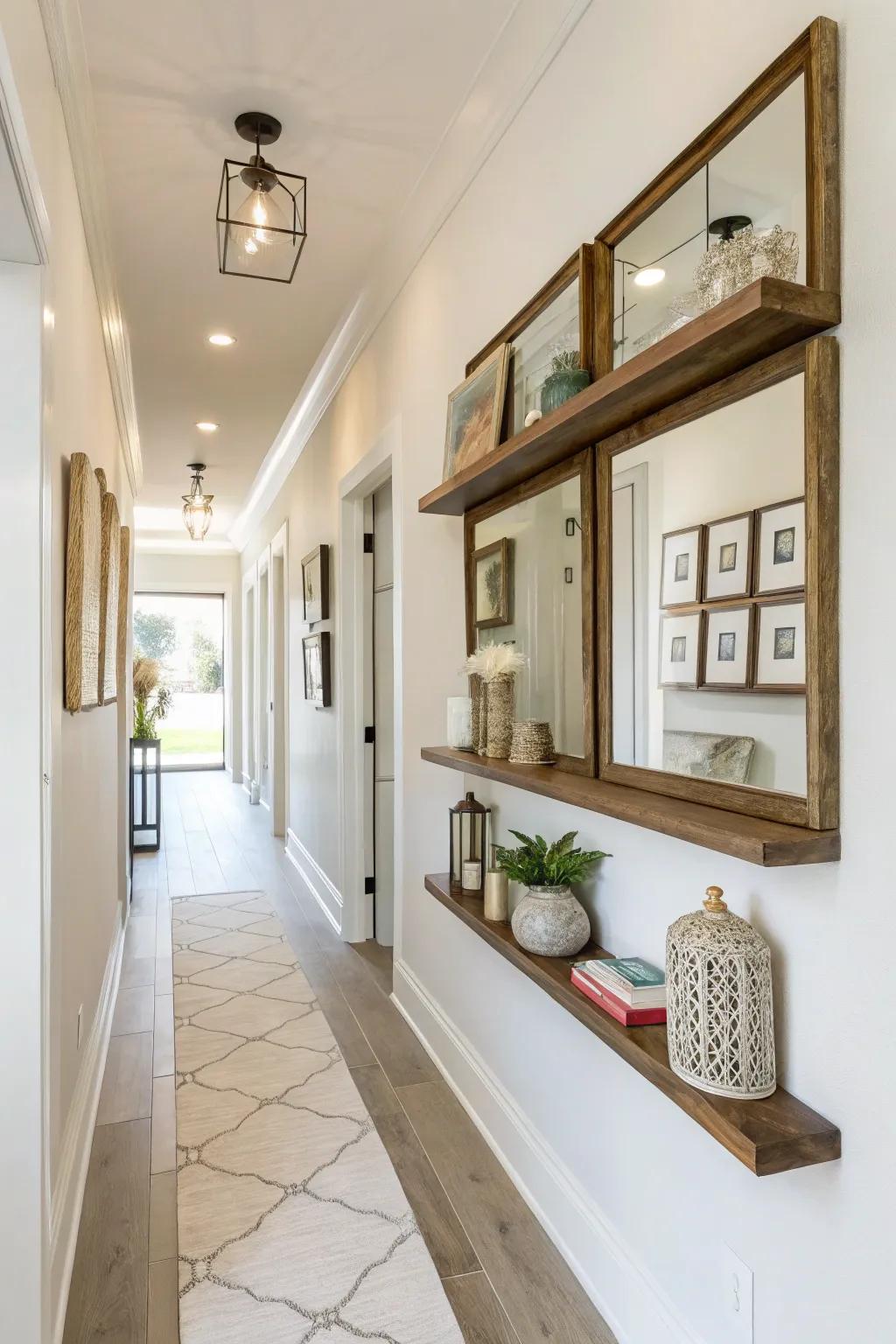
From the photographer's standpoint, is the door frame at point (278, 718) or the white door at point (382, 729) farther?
the door frame at point (278, 718)

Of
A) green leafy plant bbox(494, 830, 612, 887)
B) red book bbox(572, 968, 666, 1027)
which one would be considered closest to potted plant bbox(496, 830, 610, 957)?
green leafy plant bbox(494, 830, 612, 887)

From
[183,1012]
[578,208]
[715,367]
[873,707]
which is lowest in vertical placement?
[183,1012]

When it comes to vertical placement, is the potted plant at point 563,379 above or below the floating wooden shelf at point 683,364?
above

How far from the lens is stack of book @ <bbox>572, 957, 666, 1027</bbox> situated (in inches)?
54.2

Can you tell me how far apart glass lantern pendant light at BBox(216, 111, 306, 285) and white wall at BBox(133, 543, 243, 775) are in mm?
7601

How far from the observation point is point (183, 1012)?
3225 mm

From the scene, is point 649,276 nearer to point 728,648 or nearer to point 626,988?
point 728,648

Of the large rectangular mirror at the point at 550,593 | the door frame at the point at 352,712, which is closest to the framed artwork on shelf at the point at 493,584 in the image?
the large rectangular mirror at the point at 550,593

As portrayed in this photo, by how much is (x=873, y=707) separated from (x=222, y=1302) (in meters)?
A: 1.72

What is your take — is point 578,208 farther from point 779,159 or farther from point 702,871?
point 702,871

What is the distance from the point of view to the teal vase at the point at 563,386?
1617mm

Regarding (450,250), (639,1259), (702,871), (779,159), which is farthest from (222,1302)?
(450,250)

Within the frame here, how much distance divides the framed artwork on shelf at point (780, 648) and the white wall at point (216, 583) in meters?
9.01

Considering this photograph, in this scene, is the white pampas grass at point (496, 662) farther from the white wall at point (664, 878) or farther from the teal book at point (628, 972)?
the teal book at point (628, 972)
